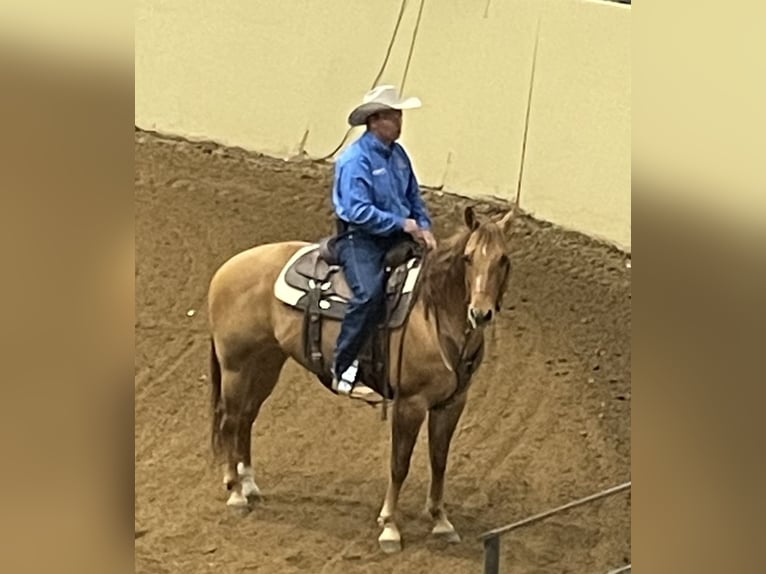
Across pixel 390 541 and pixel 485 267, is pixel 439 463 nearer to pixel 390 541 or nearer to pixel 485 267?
pixel 390 541

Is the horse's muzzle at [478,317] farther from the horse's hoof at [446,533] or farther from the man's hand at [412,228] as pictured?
the horse's hoof at [446,533]

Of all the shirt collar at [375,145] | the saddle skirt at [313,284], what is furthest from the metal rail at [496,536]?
the shirt collar at [375,145]

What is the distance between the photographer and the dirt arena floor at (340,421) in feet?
5.18

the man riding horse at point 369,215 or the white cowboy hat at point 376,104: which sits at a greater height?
the white cowboy hat at point 376,104

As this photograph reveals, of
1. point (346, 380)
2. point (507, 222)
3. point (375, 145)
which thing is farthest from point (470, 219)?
point (346, 380)

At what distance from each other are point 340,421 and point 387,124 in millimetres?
424

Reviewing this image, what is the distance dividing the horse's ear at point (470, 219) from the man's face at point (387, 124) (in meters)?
0.15

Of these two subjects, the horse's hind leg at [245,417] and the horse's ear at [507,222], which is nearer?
the horse's hind leg at [245,417]

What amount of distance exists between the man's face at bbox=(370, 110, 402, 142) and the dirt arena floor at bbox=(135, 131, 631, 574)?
9 cm

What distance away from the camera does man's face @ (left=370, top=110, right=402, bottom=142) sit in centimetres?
165

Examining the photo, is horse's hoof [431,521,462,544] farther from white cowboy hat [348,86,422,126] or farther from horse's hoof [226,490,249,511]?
white cowboy hat [348,86,422,126]

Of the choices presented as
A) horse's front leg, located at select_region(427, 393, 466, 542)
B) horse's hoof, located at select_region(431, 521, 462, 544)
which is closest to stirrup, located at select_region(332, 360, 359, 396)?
horse's front leg, located at select_region(427, 393, 466, 542)
